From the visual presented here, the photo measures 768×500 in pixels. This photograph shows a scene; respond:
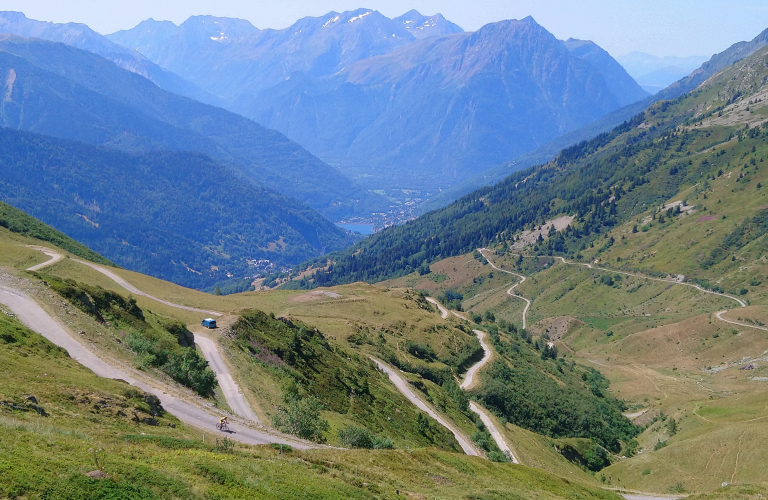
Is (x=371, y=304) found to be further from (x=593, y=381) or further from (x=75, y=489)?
(x=75, y=489)

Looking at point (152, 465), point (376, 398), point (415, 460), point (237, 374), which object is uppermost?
point (152, 465)

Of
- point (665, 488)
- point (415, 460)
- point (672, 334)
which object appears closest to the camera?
point (415, 460)

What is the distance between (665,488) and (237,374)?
198 ft

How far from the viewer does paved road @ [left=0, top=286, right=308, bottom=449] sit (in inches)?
1810

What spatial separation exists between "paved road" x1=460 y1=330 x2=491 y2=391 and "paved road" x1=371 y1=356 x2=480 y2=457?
21.0 metres

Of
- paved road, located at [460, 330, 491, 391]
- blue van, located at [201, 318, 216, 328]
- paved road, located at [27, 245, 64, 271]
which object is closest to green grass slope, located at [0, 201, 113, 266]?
paved road, located at [27, 245, 64, 271]

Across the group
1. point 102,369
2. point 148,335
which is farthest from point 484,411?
point 102,369

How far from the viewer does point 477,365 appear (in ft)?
436

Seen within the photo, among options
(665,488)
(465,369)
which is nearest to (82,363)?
(665,488)

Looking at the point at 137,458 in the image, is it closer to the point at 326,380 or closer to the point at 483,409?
the point at 326,380

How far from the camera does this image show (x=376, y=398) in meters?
84.4

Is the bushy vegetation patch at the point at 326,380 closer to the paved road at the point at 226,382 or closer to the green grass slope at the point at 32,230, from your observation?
the paved road at the point at 226,382

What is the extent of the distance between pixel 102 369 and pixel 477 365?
93.2 meters

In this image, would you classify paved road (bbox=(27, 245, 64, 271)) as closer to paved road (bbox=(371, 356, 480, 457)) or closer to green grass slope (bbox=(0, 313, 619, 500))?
green grass slope (bbox=(0, 313, 619, 500))
